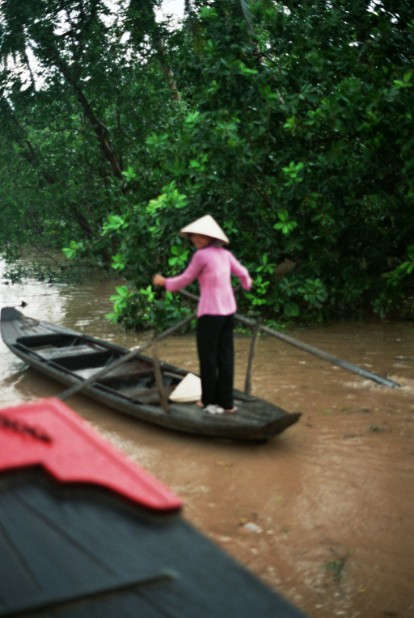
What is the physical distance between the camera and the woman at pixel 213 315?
5.82 metres

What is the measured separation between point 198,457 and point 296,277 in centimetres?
518

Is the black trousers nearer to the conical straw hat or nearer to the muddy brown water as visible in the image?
the muddy brown water

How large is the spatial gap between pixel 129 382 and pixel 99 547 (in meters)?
5.83

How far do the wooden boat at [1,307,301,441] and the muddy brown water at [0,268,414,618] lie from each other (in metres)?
0.21

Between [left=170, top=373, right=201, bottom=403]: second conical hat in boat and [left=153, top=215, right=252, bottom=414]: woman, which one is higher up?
[left=153, top=215, right=252, bottom=414]: woman

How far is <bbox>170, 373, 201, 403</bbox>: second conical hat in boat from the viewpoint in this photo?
6180mm

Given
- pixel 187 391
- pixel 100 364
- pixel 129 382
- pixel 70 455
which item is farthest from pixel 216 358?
pixel 70 455

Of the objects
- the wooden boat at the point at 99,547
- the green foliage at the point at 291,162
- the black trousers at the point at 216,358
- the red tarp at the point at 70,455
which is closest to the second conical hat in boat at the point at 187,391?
the black trousers at the point at 216,358

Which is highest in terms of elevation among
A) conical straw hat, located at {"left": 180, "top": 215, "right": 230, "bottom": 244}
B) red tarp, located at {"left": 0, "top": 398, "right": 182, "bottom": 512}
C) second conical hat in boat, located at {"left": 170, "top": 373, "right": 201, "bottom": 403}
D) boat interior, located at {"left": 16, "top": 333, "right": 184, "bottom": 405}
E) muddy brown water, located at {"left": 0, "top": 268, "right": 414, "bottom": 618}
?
conical straw hat, located at {"left": 180, "top": 215, "right": 230, "bottom": 244}

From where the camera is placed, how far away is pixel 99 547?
1.42 metres

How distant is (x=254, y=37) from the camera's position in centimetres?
971

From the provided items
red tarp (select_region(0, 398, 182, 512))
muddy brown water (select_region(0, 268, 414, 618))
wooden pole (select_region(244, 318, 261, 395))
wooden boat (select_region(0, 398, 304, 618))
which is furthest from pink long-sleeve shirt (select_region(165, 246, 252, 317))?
wooden boat (select_region(0, 398, 304, 618))

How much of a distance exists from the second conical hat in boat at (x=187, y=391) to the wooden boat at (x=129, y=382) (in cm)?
6

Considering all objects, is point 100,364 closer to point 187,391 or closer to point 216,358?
point 187,391
